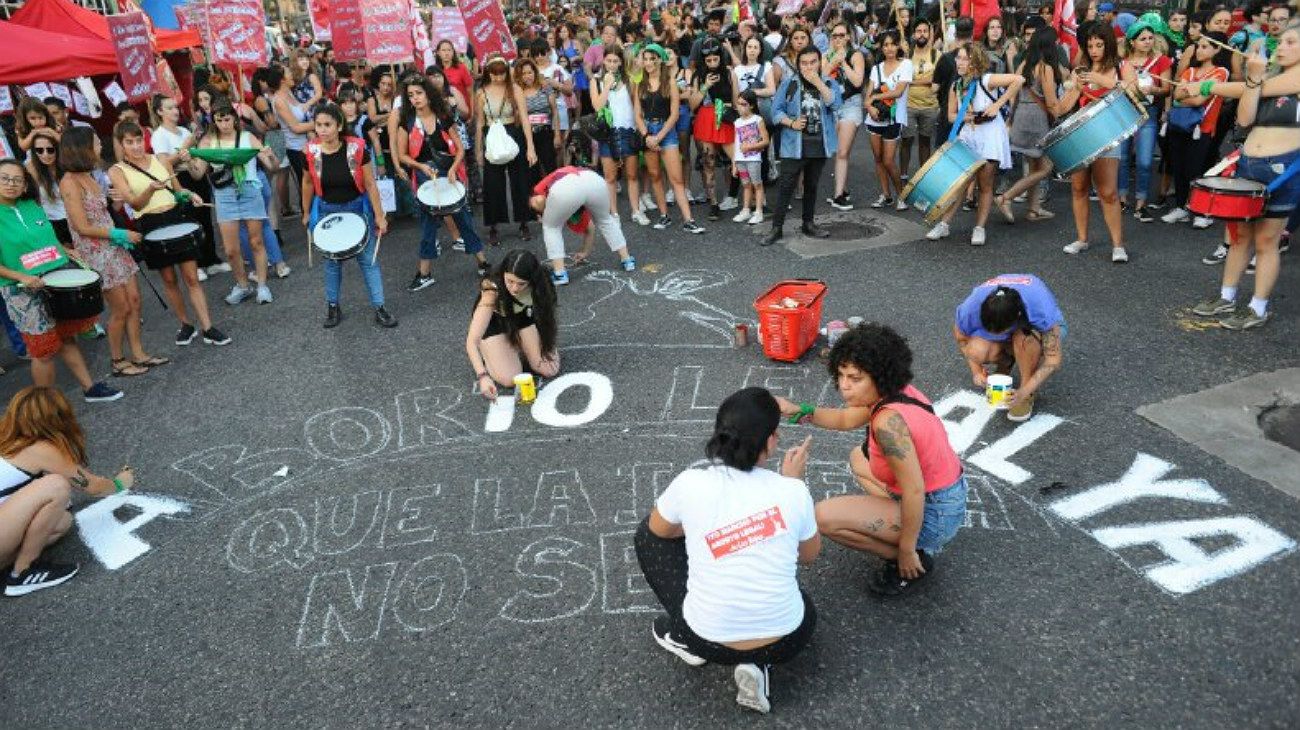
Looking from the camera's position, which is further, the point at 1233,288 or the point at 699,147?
the point at 699,147

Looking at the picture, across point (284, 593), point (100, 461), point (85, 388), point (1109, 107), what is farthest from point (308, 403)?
point (1109, 107)

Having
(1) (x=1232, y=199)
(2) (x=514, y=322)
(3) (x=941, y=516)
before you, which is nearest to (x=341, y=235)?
(2) (x=514, y=322)

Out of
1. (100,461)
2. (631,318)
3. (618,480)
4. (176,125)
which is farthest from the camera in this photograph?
(176,125)

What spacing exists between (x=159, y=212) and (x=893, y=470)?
6.06 meters

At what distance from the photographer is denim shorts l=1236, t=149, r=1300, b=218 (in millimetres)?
5484

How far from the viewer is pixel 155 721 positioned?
131 inches

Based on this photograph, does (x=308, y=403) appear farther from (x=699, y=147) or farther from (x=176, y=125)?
(x=699, y=147)

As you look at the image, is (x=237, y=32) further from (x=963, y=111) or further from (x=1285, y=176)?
(x=1285, y=176)

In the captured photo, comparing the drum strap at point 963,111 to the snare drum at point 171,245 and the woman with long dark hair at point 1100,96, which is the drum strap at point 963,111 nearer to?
the woman with long dark hair at point 1100,96

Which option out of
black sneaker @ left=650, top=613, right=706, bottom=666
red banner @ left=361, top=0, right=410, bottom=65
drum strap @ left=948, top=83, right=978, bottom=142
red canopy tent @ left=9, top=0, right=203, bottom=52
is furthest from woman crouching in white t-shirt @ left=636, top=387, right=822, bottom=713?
red canopy tent @ left=9, top=0, right=203, bottom=52

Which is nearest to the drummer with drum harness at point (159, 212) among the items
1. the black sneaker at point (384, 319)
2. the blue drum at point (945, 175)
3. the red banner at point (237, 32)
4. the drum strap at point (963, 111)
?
the black sneaker at point (384, 319)

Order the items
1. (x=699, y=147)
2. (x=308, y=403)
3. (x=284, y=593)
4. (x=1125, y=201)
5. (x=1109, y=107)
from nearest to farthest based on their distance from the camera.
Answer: (x=284, y=593) < (x=308, y=403) < (x=1109, y=107) < (x=1125, y=201) < (x=699, y=147)

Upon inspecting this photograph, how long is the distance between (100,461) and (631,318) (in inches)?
147

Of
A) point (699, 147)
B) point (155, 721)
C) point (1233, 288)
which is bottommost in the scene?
point (155, 721)
